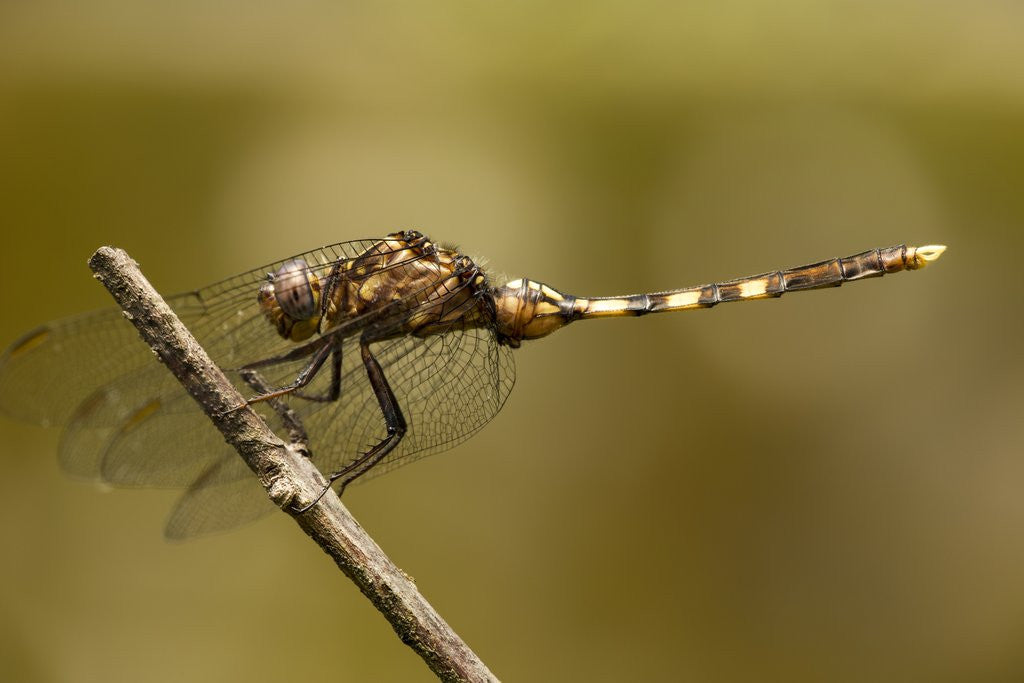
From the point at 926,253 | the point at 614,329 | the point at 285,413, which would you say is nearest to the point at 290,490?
the point at 285,413

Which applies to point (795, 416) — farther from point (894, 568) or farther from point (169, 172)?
point (169, 172)

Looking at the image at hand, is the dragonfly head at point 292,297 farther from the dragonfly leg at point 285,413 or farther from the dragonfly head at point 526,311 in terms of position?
the dragonfly head at point 526,311

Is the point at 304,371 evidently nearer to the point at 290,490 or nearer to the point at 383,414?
the point at 383,414

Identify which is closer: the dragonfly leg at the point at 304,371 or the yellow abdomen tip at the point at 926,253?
the dragonfly leg at the point at 304,371

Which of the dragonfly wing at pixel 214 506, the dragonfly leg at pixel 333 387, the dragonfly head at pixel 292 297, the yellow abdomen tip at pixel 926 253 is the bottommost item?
the dragonfly wing at pixel 214 506

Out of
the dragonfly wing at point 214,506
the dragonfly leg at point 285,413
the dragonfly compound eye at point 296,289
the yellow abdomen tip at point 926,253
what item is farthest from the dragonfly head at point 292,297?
the yellow abdomen tip at point 926,253

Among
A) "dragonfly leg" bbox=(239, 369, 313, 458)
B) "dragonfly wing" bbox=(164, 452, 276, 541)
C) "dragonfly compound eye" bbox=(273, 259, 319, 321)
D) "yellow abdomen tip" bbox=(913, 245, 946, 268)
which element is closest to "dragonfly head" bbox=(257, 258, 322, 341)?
"dragonfly compound eye" bbox=(273, 259, 319, 321)
